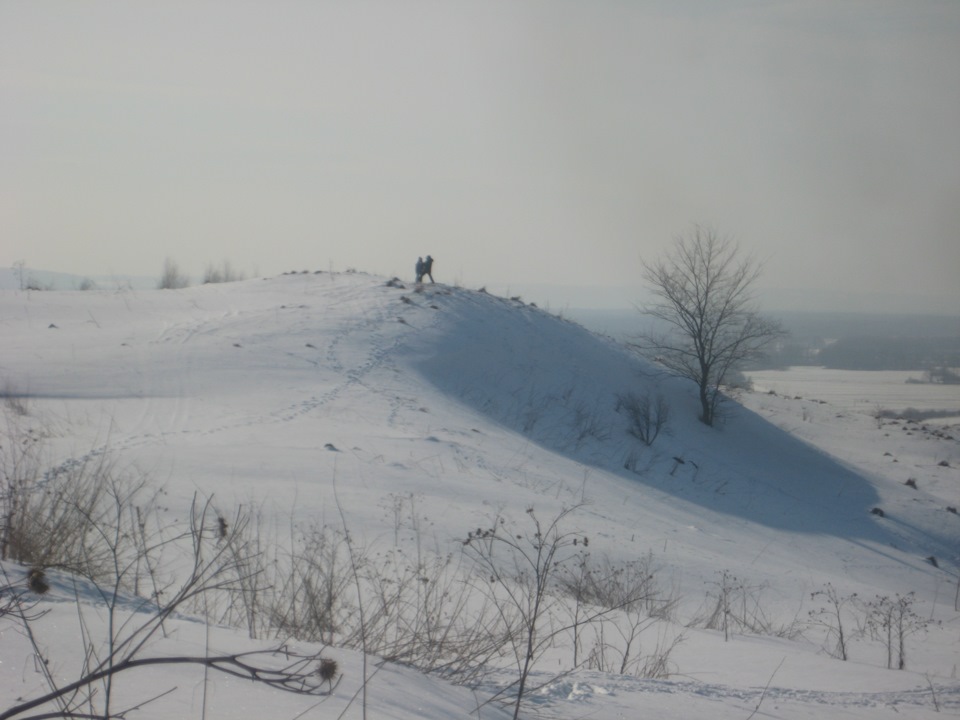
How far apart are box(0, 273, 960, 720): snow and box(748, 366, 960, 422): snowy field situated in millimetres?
2336

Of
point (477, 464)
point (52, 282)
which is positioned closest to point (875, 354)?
point (477, 464)

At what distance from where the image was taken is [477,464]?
40.7 ft

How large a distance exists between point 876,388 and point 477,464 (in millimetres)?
12538

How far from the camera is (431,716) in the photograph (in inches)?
106

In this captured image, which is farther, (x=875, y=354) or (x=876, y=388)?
(x=875, y=354)

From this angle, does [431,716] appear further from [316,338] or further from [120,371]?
[316,338]

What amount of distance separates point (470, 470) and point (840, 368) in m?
16.3

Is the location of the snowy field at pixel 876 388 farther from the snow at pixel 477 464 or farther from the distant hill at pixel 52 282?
the distant hill at pixel 52 282

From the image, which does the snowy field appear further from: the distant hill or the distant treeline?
the distant hill

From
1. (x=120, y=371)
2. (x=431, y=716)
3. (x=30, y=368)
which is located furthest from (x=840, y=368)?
(x=431, y=716)

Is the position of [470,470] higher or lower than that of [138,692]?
lower

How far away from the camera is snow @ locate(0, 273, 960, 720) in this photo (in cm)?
351

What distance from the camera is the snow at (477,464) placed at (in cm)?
351

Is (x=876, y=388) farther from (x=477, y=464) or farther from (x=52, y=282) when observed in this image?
(x=52, y=282)
